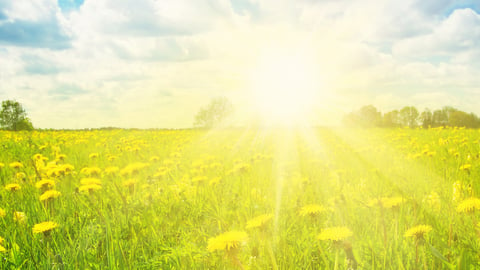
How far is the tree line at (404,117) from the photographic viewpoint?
55.3 meters

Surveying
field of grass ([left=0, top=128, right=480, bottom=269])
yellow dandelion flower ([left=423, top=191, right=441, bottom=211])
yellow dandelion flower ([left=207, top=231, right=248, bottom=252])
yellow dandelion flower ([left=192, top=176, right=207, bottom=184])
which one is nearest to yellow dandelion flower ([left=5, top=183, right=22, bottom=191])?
field of grass ([left=0, top=128, right=480, bottom=269])

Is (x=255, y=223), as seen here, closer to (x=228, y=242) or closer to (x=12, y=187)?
(x=228, y=242)

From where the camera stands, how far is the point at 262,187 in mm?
3607

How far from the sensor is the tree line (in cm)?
5529

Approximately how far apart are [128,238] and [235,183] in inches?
65.1

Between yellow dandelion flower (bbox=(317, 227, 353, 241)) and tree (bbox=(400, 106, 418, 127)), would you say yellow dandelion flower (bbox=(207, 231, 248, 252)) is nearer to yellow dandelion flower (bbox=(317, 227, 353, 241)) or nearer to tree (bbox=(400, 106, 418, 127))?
yellow dandelion flower (bbox=(317, 227, 353, 241))

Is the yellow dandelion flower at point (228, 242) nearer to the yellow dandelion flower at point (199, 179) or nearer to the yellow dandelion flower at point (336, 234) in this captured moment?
the yellow dandelion flower at point (336, 234)

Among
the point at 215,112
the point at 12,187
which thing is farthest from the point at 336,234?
the point at 215,112

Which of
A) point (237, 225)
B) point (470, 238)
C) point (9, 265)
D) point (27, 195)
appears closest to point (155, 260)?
point (237, 225)

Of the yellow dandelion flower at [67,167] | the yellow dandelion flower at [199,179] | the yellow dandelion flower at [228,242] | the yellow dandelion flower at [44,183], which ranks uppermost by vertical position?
the yellow dandelion flower at [67,167]

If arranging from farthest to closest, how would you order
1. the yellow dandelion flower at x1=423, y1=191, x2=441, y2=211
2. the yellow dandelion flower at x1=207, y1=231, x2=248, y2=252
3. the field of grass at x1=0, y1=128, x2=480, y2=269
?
the yellow dandelion flower at x1=423, y1=191, x2=441, y2=211 < the field of grass at x1=0, y1=128, x2=480, y2=269 < the yellow dandelion flower at x1=207, y1=231, x2=248, y2=252

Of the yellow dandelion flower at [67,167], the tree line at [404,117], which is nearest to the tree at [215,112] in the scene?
the tree line at [404,117]

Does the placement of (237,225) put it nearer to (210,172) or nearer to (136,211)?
(136,211)

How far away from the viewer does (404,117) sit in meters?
73.9
